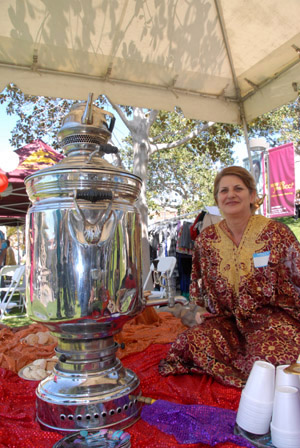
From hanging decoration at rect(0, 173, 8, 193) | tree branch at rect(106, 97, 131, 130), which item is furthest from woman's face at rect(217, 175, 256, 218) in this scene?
tree branch at rect(106, 97, 131, 130)

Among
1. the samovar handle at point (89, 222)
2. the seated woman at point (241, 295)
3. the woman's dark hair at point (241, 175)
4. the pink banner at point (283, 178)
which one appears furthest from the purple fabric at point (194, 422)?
the pink banner at point (283, 178)

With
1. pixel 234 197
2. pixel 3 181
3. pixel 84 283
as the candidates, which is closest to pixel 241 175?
pixel 234 197

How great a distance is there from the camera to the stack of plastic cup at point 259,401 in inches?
40.1

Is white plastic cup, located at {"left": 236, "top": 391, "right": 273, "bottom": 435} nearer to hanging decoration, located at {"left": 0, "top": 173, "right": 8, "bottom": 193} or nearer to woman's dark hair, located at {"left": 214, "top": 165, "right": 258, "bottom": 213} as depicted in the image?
woman's dark hair, located at {"left": 214, "top": 165, "right": 258, "bottom": 213}

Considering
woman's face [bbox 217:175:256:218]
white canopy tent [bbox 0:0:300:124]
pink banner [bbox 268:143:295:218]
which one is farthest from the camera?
pink banner [bbox 268:143:295:218]

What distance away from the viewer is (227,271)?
1.92 meters

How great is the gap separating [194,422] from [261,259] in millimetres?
930

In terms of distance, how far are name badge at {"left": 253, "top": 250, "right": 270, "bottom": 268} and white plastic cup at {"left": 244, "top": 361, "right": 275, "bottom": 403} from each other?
2.67ft

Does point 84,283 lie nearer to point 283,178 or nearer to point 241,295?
point 241,295

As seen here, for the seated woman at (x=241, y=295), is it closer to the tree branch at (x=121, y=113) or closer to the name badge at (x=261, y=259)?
the name badge at (x=261, y=259)

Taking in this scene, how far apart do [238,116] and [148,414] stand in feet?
8.73

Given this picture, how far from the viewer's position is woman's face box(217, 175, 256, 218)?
1937 mm

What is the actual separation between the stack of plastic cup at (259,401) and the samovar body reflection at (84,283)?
0.42 meters

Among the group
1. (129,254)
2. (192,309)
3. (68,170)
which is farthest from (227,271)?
(192,309)
